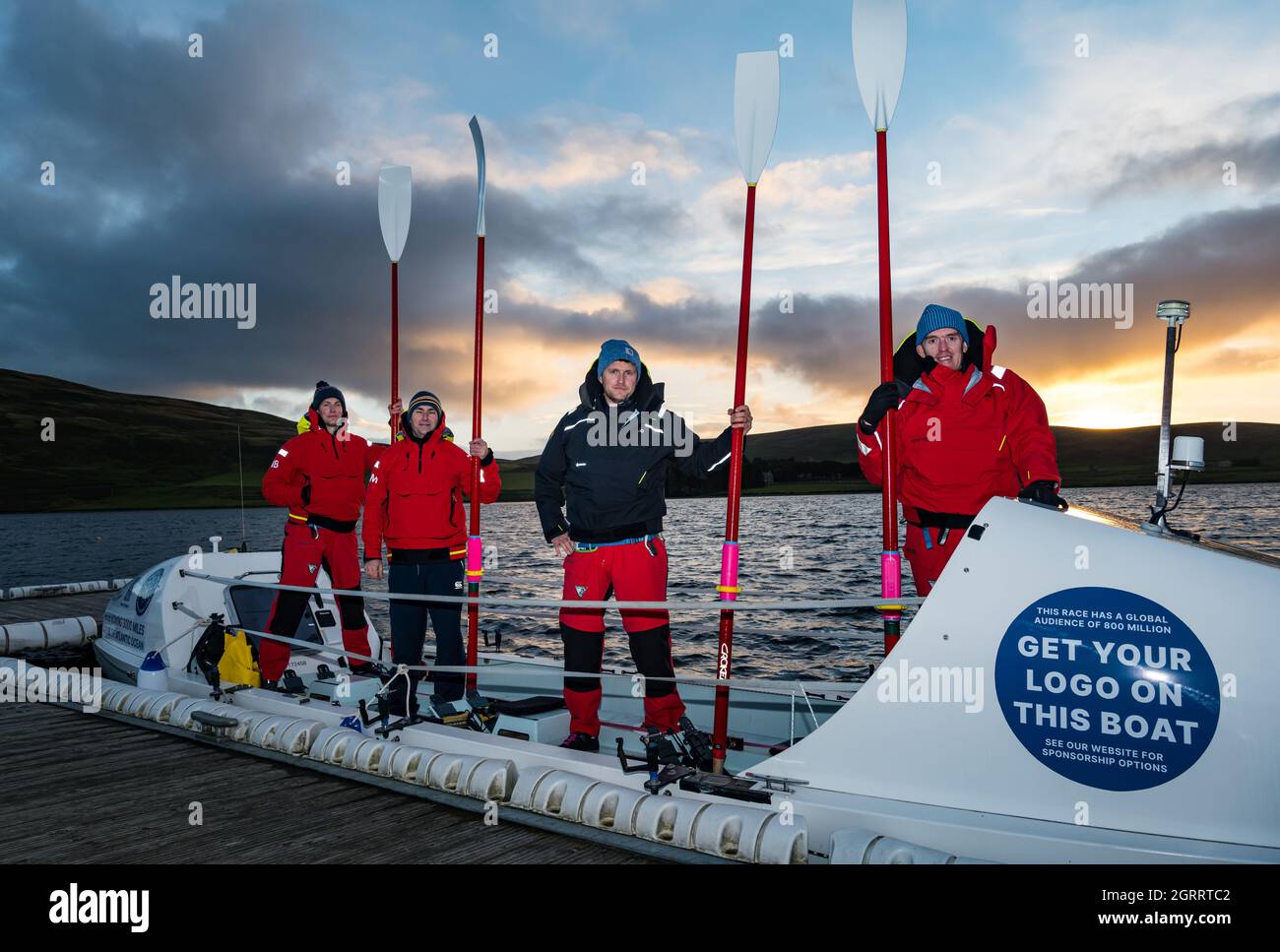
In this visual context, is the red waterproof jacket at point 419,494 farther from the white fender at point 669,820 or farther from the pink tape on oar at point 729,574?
the white fender at point 669,820

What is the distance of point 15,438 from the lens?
174125mm

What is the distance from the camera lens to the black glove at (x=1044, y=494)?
11.5ft

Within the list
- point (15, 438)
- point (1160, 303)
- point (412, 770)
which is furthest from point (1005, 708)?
point (15, 438)

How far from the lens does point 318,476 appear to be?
7375mm

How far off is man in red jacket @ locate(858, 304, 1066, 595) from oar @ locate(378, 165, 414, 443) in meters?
5.45

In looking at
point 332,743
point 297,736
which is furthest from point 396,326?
point 332,743

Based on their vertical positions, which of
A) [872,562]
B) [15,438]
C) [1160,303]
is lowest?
[872,562]

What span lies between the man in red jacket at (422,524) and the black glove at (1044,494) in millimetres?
4058

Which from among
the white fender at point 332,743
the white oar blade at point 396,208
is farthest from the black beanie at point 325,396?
the white fender at point 332,743

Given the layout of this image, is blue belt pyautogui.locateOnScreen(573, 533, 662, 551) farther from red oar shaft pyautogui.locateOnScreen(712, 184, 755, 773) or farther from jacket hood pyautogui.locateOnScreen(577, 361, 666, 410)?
jacket hood pyautogui.locateOnScreen(577, 361, 666, 410)

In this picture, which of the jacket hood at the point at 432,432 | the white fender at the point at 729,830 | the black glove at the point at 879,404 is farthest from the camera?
the jacket hood at the point at 432,432

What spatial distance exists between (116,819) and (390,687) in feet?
5.81

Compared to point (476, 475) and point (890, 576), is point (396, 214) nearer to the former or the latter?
point (476, 475)
